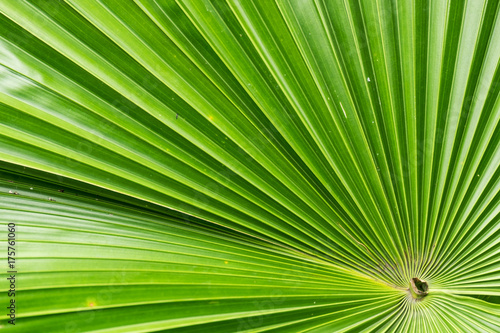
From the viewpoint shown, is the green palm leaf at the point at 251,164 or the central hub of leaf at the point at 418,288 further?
the central hub of leaf at the point at 418,288

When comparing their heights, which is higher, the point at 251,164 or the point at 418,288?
the point at 251,164

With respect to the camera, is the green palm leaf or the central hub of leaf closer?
the green palm leaf

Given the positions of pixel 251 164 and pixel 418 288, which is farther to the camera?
pixel 418 288

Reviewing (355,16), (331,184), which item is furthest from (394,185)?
(355,16)

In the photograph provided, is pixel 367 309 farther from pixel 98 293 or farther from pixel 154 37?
pixel 154 37

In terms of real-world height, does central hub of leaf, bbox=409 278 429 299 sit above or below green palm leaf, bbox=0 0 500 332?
below
